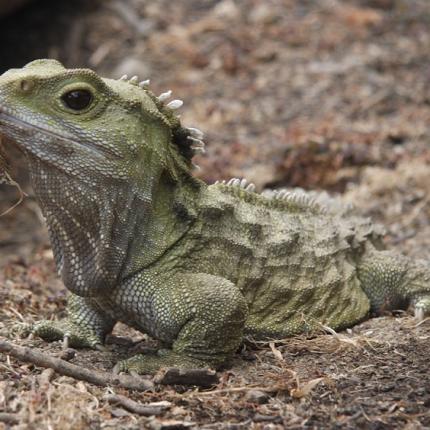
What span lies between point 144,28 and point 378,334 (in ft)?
37.3

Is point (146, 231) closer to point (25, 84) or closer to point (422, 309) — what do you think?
point (25, 84)

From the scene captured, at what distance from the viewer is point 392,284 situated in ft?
24.9

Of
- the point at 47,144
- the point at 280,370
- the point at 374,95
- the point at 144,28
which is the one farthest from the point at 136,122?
the point at 144,28

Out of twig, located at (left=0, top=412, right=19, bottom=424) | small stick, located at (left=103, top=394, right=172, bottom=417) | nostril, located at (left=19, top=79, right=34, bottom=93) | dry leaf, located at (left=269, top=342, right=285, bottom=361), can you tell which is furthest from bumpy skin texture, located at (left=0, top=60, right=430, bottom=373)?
twig, located at (left=0, top=412, right=19, bottom=424)

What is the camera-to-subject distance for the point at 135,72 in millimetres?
15250

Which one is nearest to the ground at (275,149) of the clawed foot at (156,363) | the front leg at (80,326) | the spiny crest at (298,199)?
the front leg at (80,326)

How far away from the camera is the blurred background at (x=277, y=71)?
12.0m

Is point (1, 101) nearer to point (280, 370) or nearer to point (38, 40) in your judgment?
point (280, 370)

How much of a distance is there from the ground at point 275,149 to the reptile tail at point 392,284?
0.18 m

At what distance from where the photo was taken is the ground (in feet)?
17.3

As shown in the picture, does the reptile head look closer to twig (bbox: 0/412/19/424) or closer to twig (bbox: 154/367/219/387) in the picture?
twig (bbox: 154/367/219/387)

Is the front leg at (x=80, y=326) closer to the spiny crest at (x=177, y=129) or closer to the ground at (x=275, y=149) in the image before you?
the ground at (x=275, y=149)

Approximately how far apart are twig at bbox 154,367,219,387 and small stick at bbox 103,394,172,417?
32cm

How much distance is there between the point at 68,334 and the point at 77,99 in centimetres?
198
